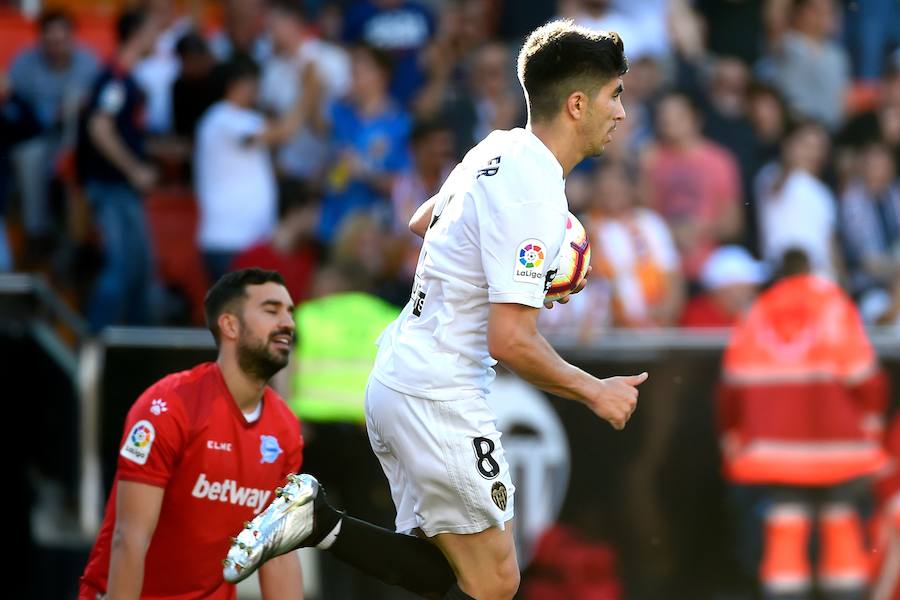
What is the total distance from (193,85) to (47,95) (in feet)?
4.52

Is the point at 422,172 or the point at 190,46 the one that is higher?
the point at 190,46

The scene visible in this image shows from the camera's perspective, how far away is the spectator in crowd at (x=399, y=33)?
11500 millimetres

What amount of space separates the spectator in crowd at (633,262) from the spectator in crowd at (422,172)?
3.73 ft

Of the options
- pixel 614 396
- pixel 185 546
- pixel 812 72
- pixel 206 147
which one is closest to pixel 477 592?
pixel 614 396

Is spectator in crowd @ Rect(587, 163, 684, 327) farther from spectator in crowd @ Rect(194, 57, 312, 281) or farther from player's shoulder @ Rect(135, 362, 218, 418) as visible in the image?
player's shoulder @ Rect(135, 362, 218, 418)

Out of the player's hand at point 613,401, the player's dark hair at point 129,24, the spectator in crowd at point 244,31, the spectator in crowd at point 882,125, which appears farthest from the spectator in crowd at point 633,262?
the player's hand at point 613,401

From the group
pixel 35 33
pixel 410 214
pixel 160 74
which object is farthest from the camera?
pixel 35 33

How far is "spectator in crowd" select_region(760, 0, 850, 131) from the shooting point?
36.9ft

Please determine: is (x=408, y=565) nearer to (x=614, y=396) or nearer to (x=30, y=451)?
(x=614, y=396)

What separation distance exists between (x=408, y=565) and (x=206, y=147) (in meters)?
6.20

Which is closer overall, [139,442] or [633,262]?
[139,442]

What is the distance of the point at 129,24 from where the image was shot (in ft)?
38.4

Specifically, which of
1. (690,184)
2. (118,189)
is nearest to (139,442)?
(118,189)

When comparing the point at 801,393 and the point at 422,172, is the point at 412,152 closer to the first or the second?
the point at 422,172
